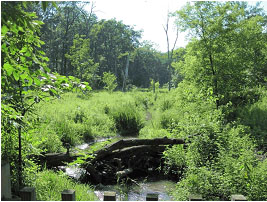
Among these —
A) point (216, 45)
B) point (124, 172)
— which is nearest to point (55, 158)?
point (124, 172)

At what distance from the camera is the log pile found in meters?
6.27

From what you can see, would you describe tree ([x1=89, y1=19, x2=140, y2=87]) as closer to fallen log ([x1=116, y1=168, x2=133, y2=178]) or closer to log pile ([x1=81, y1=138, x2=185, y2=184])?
log pile ([x1=81, y1=138, x2=185, y2=184])

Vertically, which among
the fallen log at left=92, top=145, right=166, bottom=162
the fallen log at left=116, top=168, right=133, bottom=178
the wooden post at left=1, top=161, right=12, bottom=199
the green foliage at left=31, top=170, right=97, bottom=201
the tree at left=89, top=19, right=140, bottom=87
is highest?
the tree at left=89, top=19, right=140, bottom=87

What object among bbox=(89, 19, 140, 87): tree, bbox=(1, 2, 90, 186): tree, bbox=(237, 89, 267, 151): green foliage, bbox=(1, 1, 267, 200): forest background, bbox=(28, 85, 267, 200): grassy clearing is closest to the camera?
bbox=(1, 2, 90, 186): tree

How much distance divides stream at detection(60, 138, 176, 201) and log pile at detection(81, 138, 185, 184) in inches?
10.7

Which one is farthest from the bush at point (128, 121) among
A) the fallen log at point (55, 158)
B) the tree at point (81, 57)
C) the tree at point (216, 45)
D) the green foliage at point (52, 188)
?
the tree at point (81, 57)

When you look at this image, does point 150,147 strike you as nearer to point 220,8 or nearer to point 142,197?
point 142,197

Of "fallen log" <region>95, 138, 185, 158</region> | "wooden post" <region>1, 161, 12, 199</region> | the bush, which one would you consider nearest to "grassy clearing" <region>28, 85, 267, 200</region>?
the bush

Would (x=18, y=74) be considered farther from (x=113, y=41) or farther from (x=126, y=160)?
(x=113, y=41)

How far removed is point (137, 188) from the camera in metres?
6.01

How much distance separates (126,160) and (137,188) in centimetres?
120

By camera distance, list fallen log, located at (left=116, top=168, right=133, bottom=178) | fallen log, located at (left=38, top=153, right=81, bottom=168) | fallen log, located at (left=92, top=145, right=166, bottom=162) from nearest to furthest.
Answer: fallen log, located at (left=38, top=153, right=81, bottom=168) → fallen log, located at (left=116, top=168, right=133, bottom=178) → fallen log, located at (left=92, top=145, right=166, bottom=162)

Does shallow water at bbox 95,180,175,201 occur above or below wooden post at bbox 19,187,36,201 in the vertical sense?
below

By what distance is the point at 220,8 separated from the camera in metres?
10.4
